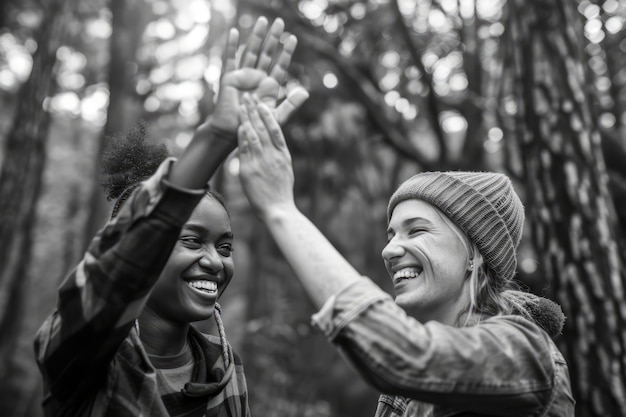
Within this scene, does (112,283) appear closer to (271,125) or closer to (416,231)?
(271,125)

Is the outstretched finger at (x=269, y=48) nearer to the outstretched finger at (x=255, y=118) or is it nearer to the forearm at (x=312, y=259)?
the outstretched finger at (x=255, y=118)

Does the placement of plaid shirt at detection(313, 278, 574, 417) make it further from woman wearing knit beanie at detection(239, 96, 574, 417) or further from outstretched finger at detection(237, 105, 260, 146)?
outstretched finger at detection(237, 105, 260, 146)

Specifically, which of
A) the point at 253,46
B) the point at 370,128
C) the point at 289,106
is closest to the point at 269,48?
the point at 253,46

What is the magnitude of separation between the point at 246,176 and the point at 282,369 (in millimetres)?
7087

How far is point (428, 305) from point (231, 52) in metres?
1.07

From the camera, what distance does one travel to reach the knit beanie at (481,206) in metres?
2.35

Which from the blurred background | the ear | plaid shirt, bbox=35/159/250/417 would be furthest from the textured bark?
plaid shirt, bbox=35/159/250/417

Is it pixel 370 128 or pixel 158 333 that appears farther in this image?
pixel 370 128

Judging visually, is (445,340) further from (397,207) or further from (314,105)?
(314,105)

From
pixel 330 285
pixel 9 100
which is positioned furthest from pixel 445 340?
pixel 9 100

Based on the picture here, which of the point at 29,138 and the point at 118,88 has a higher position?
the point at 118,88

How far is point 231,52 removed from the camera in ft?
6.56

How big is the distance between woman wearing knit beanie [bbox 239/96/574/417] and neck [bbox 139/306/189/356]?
0.72 metres

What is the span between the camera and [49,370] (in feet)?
6.05
